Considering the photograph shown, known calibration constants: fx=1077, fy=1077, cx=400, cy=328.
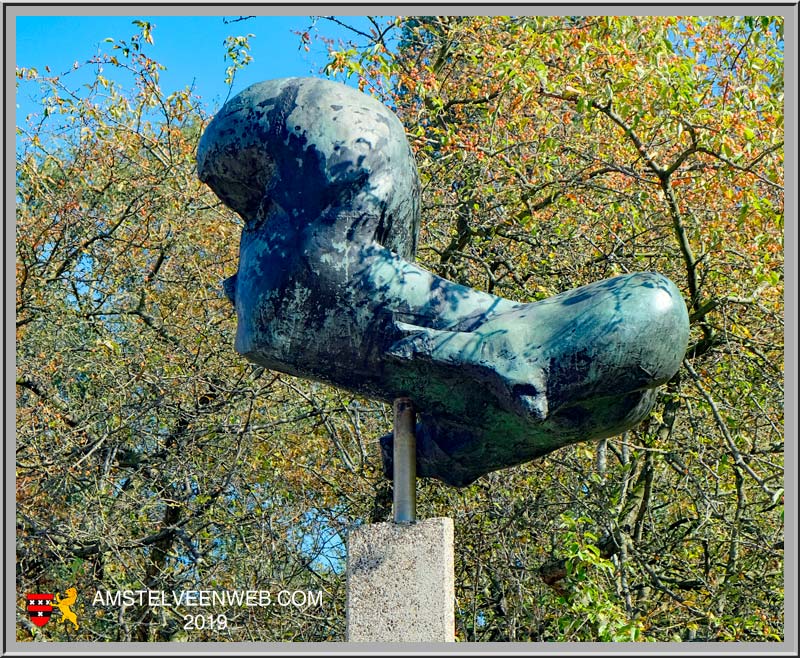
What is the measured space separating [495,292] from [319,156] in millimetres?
3856

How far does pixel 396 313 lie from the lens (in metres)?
2.84

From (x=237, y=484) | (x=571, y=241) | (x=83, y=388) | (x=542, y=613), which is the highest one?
(x=571, y=241)

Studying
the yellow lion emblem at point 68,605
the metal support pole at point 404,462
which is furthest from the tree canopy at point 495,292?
the metal support pole at point 404,462

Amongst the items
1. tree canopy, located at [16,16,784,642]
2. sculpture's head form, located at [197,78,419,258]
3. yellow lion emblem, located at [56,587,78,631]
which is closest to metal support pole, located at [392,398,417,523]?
sculpture's head form, located at [197,78,419,258]

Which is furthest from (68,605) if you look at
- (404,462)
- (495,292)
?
(404,462)

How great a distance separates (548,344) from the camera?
2.72 meters

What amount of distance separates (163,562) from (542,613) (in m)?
2.70

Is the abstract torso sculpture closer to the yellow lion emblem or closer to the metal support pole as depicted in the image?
the metal support pole

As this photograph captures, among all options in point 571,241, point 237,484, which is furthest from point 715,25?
point 237,484

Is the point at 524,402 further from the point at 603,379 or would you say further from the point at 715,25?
the point at 715,25

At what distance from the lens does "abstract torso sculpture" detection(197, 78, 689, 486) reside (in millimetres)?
2695

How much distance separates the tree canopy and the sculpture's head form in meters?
2.48

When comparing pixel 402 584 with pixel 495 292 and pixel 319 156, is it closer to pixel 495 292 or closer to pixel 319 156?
pixel 319 156

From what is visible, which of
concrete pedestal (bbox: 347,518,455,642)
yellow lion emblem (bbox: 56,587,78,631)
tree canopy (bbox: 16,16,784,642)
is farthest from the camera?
yellow lion emblem (bbox: 56,587,78,631)
